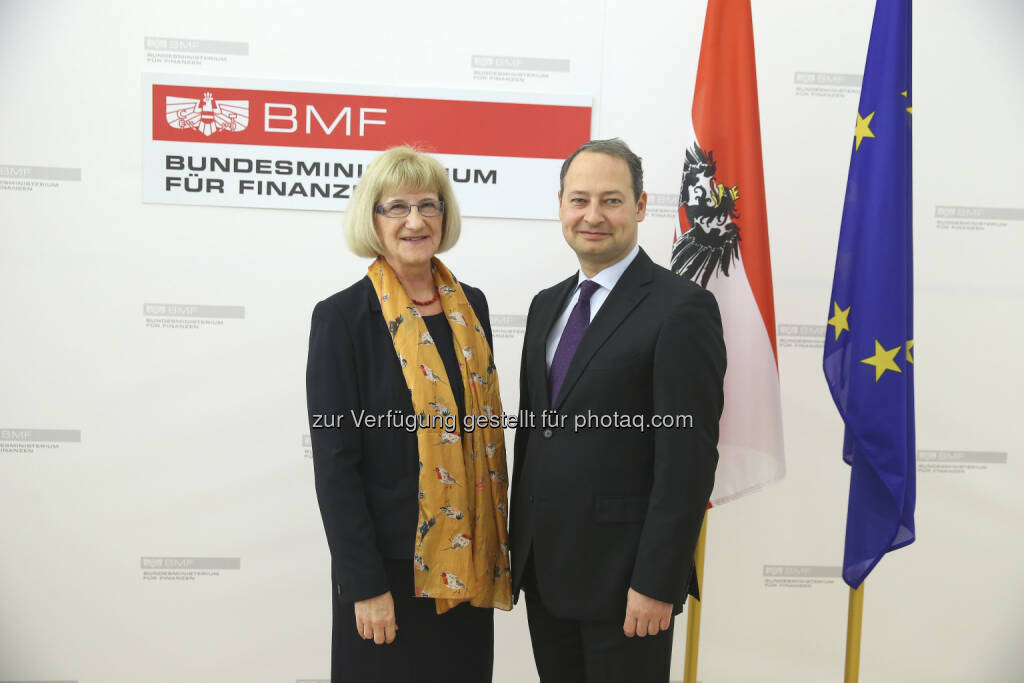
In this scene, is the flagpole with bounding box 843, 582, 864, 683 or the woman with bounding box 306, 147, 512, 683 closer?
the woman with bounding box 306, 147, 512, 683

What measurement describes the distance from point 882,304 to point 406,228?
1.43m

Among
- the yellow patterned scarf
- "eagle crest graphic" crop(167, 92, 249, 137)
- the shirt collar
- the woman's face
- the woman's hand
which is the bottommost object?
the woman's hand

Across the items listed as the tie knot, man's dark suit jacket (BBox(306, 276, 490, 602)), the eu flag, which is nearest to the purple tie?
the tie knot

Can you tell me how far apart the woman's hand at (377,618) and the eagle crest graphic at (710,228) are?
4.38 feet

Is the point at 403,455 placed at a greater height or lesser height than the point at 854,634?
greater

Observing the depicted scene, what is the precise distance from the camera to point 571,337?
169 cm

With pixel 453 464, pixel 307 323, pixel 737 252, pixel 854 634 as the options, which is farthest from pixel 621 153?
pixel 854 634

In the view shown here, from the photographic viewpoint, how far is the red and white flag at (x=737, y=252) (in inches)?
85.0

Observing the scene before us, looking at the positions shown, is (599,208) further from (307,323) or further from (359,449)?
(307,323)

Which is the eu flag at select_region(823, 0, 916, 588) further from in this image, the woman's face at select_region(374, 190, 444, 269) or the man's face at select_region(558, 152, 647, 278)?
the woman's face at select_region(374, 190, 444, 269)

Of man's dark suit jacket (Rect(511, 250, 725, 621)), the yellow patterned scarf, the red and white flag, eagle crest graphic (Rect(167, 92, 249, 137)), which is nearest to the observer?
man's dark suit jacket (Rect(511, 250, 725, 621))

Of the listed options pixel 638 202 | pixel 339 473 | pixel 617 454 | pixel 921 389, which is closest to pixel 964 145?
pixel 921 389

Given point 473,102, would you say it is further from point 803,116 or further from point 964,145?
point 964,145

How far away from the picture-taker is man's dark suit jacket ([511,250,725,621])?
1.52m
